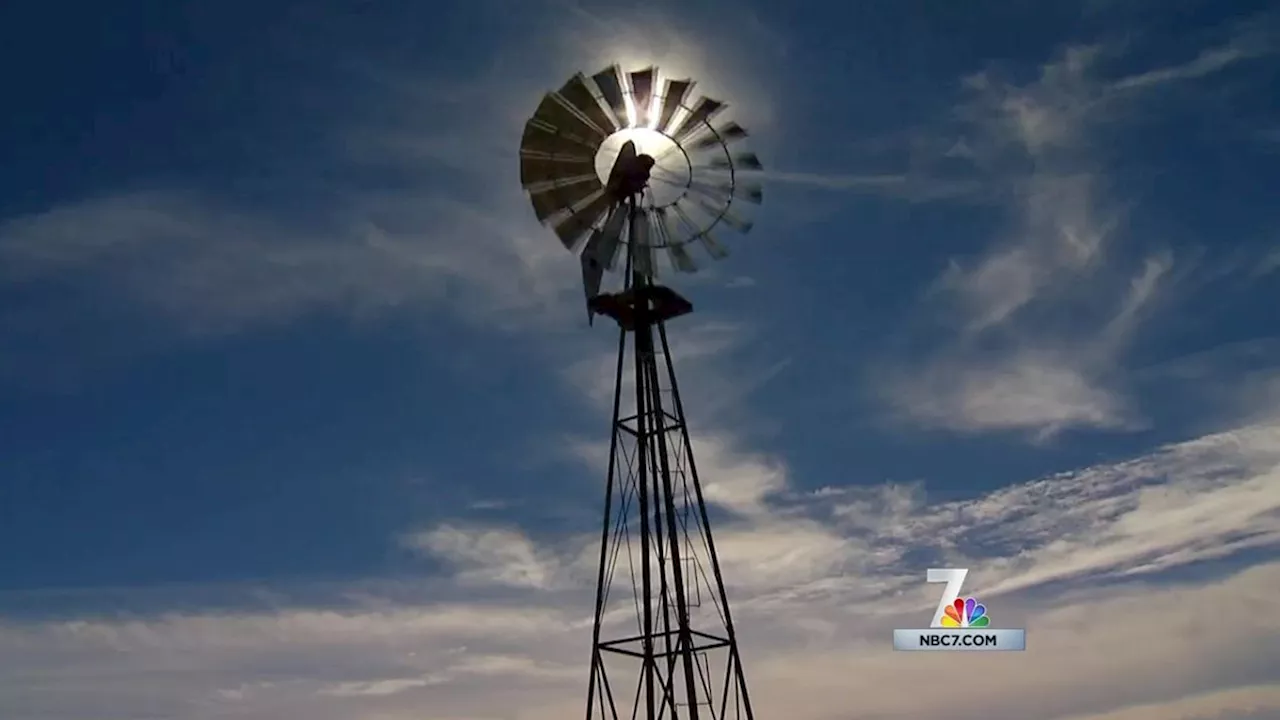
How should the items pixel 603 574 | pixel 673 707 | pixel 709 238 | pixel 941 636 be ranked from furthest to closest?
pixel 941 636 < pixel 709 238 < pixel 603 574 < pixel 673 707

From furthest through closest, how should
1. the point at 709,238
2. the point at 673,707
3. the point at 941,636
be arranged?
the point at 941,636, the point at 709,238, the point at 673,707

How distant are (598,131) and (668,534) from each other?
10.9 metres

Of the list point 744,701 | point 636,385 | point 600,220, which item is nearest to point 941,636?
point 744,701

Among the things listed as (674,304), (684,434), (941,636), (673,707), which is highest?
(674,304)

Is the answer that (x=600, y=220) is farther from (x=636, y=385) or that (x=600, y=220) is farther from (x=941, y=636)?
(x=941, y=636)

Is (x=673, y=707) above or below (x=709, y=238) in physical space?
below

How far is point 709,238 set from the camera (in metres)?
38.1

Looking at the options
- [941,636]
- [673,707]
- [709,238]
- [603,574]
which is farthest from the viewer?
[941,636]

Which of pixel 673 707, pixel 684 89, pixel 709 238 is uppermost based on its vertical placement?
pixel 684 89

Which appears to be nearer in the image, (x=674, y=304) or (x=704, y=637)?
(x=704, y=637)

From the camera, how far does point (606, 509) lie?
35.8m

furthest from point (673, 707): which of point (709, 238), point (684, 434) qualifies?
point (709, 238)

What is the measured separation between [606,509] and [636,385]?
11.1 feet

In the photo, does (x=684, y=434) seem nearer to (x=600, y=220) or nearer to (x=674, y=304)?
(x=674, y=304)
